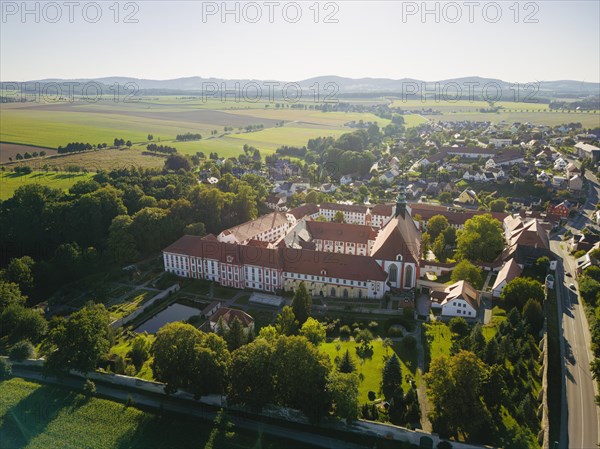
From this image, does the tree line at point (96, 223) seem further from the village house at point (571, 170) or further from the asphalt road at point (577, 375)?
the village house at point (571, 170)

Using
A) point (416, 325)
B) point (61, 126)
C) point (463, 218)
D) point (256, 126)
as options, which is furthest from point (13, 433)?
point (256, 126)

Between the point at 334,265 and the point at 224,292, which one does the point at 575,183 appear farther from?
the point at 224,292

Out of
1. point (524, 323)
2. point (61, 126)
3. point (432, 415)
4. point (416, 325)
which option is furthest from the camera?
point (61, 126)

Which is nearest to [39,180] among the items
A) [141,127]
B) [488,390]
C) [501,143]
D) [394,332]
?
[394,332]

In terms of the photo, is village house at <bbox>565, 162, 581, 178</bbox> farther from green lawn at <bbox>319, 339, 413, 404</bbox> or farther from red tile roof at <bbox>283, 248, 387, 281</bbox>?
green lawn at <bbox>319, 339, 413, 404</bbox>

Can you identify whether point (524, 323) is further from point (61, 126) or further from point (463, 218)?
point (61, 126)

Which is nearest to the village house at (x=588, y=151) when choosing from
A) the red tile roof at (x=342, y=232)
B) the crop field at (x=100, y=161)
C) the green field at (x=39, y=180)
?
the red tile roof at (x=342, y=232)
